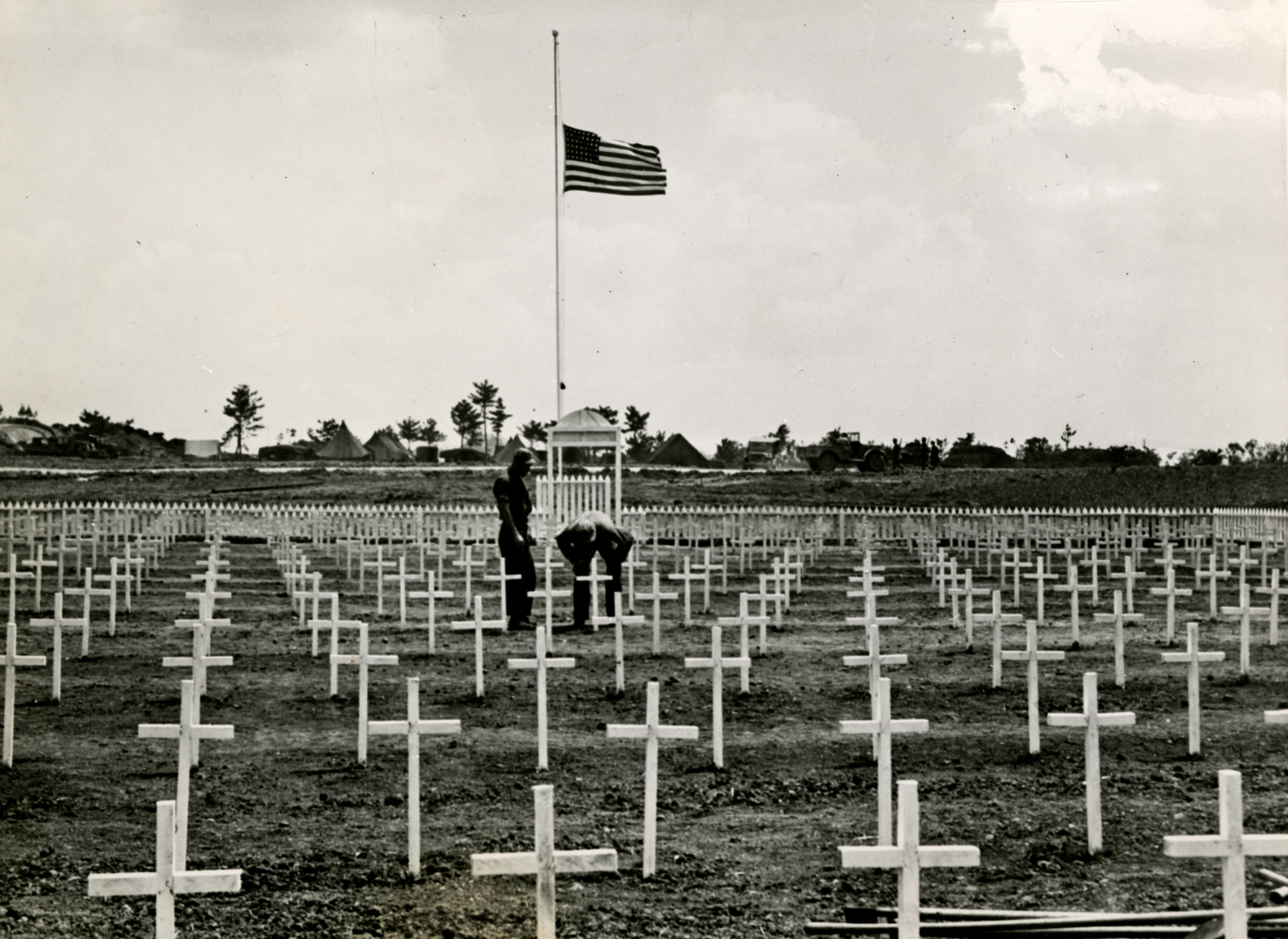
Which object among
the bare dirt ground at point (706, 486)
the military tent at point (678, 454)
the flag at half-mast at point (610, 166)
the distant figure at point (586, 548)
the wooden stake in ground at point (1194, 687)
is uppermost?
the flag at half-mast at point (610, 166)

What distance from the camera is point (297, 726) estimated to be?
11.1m

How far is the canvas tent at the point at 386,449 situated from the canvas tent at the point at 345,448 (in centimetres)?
57

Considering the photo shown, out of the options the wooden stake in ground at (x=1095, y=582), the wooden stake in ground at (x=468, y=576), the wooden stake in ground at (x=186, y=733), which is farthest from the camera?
the wooden stake in ground at (x=468, y=576)

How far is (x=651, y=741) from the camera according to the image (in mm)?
7434

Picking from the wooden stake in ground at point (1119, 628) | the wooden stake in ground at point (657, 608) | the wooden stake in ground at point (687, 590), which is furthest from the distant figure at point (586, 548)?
the wooden stake in ground at point (1119, 628)

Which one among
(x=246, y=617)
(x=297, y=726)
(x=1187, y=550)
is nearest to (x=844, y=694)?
(x=297, y=726)

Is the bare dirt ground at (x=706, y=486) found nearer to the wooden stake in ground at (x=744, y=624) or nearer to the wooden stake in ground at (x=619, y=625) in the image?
the wooden stake in ground at (x=744, y=624)

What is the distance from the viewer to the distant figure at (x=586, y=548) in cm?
1656

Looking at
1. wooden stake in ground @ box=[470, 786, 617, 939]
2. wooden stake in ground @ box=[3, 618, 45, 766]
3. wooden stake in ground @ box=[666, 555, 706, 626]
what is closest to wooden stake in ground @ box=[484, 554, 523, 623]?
wooden stake in ground @ box=[666, 555, 706, 626]

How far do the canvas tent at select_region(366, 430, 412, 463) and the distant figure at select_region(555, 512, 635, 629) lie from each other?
155 feet

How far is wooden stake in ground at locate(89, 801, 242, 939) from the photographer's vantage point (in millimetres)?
4668

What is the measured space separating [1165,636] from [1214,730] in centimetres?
554

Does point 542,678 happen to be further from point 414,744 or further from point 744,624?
point 744,624

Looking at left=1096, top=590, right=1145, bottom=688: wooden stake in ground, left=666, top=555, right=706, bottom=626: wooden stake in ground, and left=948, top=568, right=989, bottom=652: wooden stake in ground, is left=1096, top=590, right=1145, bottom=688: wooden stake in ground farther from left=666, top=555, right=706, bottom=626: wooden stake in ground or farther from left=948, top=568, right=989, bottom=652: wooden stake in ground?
left=666, top=555, right=706, bottom=626: wooden stake in ground
